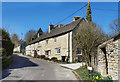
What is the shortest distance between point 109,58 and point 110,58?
0.44ft

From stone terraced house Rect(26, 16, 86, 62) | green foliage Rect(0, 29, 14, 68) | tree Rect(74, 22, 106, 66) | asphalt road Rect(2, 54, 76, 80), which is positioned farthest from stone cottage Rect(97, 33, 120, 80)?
stone terraced house Rect(26, 16, 86, 62)

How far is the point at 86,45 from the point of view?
1101 cm

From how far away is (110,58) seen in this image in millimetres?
7324

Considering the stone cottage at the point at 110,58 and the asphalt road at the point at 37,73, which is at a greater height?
the stone cottage at the point at 110,58

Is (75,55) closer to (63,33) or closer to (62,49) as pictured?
(62,49)

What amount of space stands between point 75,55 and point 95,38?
8.80m

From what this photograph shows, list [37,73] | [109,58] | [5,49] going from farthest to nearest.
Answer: [5,49]
[37,73]
[109,58]

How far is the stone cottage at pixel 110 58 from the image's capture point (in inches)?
258

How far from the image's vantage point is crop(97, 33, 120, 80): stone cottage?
655 cm

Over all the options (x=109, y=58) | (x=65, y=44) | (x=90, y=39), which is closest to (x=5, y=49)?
(x=90, y=39)

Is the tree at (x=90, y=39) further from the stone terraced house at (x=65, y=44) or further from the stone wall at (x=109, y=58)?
the stone terraced house at (x=65, y=44)

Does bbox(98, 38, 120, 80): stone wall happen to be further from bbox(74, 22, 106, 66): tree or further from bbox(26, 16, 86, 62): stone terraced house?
bbox(26, 16, 86, 62): stone terraced house

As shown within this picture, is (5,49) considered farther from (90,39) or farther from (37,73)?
(90,39)

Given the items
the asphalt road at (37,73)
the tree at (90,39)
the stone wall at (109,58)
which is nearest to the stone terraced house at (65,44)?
the asphalt road at (37,73)
